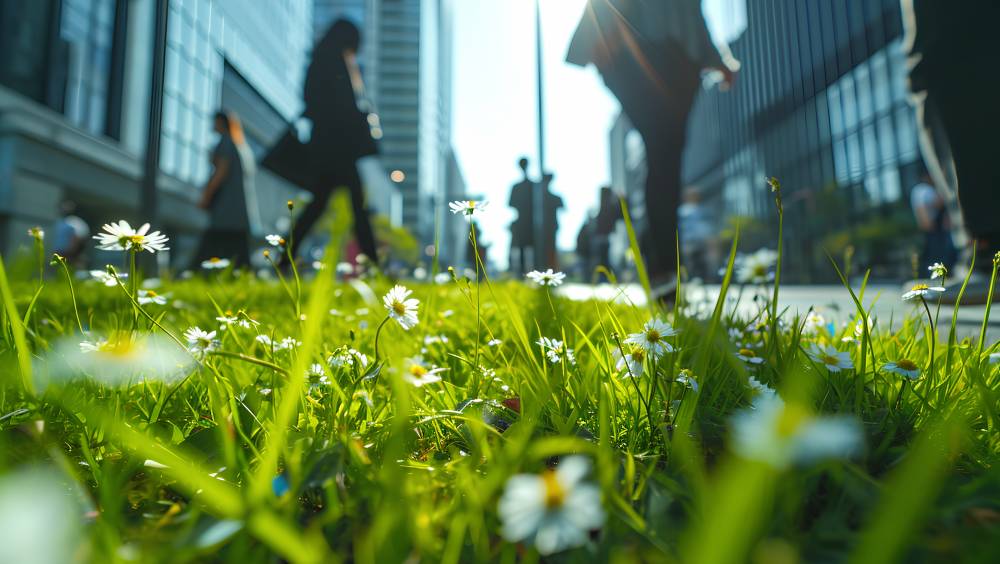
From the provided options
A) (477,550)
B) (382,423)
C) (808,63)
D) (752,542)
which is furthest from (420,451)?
(808,63)

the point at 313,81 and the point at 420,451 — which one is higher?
the point at 313,81

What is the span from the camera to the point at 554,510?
34 cm

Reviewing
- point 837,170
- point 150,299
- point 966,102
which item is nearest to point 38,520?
point 150,299

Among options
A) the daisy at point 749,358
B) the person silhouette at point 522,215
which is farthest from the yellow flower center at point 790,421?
the person silhouette at point 522,215

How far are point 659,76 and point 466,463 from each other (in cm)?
322

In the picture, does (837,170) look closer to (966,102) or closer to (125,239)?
(966,102)

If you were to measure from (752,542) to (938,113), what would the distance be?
277 centimetres

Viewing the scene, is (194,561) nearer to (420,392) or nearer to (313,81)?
(420,392)

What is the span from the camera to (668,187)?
3.33 m

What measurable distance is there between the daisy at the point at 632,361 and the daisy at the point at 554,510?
18.5 inches

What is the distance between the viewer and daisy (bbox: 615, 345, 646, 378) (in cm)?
83

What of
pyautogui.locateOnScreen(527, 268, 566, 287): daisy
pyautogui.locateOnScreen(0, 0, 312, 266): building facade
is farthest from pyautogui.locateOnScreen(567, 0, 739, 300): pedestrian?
pyautogui.locateOnScreen(0, 0, 312, 266): building facade

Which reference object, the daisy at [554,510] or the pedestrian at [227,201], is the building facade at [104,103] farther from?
the daisy at [554,510]

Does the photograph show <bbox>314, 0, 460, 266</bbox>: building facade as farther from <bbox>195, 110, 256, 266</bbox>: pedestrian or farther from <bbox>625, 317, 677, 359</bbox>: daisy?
<bbox>625, 317, 677, 359</bbox>: daisy
